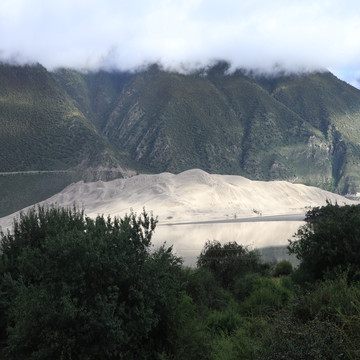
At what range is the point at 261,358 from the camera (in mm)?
7391

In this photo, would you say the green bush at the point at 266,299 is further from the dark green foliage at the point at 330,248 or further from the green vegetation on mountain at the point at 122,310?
the green vegetation on mountain at the point at 122,310

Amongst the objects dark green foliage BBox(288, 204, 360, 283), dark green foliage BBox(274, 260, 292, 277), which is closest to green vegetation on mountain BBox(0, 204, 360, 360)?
dark green foliage BBox(288, 204, 360, 283)

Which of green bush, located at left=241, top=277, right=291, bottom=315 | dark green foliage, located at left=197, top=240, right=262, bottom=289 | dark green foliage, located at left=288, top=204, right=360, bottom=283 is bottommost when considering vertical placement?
dark green foliage, located at left=197, top=240, right=262, bottom=289

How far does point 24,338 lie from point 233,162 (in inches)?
7323

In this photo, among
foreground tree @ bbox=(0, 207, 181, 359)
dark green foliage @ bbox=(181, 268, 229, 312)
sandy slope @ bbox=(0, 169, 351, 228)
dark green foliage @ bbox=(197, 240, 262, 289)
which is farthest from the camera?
sandy slope @ bbox=(0, 169, 351, 228)

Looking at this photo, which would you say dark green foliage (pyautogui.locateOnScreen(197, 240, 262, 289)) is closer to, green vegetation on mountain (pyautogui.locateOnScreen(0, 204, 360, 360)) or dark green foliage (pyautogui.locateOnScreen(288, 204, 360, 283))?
dark green foliage (pyautogui.locateOnScreen(288, 204, 360, 283))

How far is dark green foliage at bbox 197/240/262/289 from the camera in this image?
31109mm

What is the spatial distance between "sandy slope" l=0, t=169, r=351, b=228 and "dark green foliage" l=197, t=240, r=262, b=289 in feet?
233

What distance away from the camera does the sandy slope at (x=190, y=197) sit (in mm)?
110312

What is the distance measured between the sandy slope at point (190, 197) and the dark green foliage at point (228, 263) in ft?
233

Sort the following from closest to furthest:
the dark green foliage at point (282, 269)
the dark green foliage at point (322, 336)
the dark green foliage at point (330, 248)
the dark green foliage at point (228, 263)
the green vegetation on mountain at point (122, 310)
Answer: the dark green foliage at point (322, 336) < the green vegetation on mountain at point (122, 310) < the dark green foliage at point (330, 248) < the dark green foliage at point (228, 263) < the dark green foliage at point (282, 269)

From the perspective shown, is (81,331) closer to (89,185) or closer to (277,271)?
(277,271)

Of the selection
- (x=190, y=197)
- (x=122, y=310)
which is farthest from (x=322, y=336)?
(x=190, y=197)

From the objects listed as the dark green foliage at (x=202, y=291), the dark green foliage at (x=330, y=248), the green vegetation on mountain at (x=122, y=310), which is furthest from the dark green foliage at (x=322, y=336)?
the dark green foliage at (x=202, y=291)
